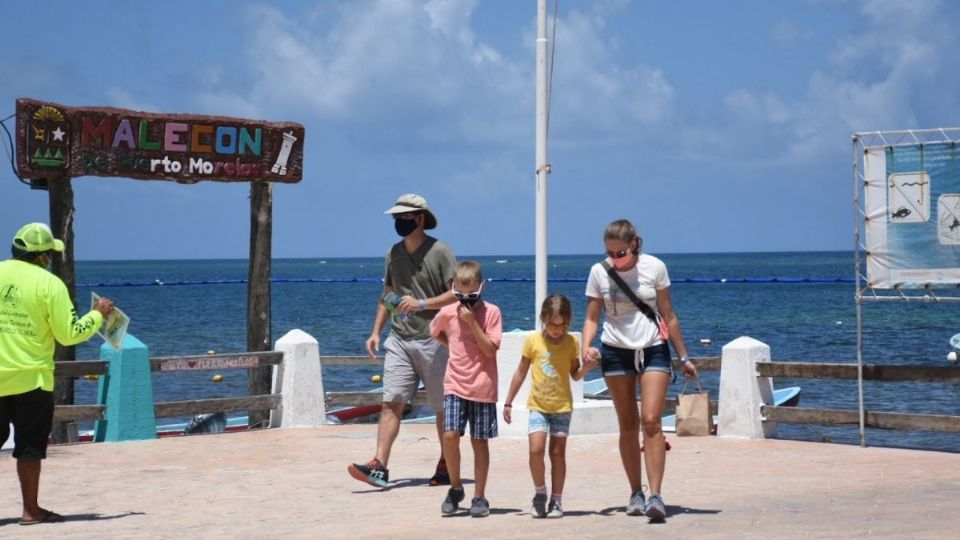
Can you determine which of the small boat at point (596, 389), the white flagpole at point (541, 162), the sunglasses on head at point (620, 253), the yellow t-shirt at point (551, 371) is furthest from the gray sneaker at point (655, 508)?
the small boat at point (596, 389)

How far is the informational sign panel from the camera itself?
37.0 ft

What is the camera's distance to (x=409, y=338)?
31.5ft

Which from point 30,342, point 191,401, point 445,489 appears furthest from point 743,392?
point 30,342

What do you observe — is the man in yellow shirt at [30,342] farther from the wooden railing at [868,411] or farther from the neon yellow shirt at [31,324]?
the wooden railing at [868,411]

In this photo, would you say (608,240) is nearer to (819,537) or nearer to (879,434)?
(819,537)

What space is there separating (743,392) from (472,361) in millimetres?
4846

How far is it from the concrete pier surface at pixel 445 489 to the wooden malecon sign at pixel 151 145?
285 centimetres

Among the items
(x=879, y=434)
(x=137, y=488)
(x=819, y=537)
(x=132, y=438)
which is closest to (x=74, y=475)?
(x=137, y=488)

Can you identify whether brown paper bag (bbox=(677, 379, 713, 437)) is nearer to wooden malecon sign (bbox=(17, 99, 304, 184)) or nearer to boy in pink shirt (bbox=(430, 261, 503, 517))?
→ boy in pink shirt (bbox=(430, 261, 503, 517))

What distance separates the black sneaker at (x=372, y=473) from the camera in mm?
9438

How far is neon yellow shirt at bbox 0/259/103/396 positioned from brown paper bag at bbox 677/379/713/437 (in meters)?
5.09

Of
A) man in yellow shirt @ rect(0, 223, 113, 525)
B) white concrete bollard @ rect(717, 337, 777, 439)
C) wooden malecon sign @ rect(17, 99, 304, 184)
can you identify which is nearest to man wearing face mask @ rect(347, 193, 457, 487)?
man in yellow shirt @ rect(0, 223, 113, 525)

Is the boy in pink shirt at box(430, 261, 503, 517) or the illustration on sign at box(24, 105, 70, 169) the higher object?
the illustration on sign at box(24, 105, 70, 169)

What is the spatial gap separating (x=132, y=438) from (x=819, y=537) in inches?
298
